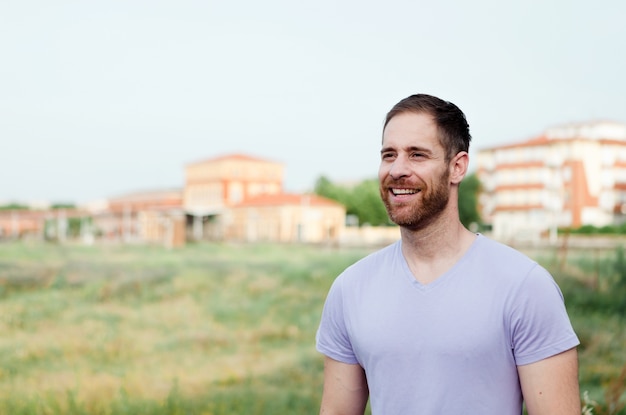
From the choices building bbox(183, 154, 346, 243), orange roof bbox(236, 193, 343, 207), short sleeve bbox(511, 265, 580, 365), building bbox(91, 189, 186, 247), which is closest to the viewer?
short sleeve bbox(511, 265, 580, 365)

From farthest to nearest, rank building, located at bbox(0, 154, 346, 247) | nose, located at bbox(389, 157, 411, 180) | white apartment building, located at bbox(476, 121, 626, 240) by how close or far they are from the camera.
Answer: white apartment building, located at bbox(476, 121, 626, 240), building, located at bbox(0, 154, 346, 247), nose, located at bbox(389, 157, 411, 180)

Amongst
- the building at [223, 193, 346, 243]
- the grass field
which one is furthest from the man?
the building at [223, 193, 346, 243]

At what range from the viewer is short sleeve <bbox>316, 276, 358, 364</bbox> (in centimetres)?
225

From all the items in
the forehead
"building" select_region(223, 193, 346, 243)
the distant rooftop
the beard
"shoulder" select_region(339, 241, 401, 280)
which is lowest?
"building" select_region(223, 193, 346, 243)

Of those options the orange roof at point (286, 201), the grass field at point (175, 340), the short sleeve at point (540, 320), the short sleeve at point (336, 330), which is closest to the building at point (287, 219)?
the orange roof at point (286, 201)

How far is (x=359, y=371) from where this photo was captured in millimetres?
2285

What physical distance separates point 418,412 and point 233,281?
17.3 meters

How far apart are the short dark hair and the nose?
0.39 feet

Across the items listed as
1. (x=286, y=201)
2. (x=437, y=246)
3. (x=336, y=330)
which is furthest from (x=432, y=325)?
(x=286, y=201)

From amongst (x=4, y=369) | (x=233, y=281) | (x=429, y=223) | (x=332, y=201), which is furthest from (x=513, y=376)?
(x=332, y=201)

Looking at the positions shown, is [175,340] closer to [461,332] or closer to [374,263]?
[374,263]

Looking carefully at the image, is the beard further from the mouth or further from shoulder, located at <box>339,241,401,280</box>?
shoulder, located at <box>339,241,401,280</box>

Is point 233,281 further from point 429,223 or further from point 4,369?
point 429,223

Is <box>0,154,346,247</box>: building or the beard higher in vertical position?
the beard
